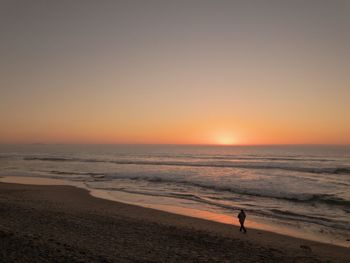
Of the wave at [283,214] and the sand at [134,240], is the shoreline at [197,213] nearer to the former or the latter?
the sand at [134,240]

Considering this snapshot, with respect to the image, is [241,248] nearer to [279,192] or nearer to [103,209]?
[103,209]

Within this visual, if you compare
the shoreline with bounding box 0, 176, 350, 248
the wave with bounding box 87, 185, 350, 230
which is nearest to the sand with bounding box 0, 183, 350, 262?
the shoreline with bounding box 0, 176, 350, 248

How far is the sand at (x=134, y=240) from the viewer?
33.8 ft

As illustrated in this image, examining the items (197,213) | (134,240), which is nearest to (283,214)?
(197,213)

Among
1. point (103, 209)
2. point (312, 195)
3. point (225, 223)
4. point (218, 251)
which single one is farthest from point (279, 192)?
point (218, 251)

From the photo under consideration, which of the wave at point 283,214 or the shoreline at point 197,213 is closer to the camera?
the shoreline at point 197,213

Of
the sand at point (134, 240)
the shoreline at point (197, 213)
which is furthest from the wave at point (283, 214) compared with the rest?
the sand at point (134, 240)

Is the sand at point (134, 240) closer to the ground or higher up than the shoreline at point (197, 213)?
higher up

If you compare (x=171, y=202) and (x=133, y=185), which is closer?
(x=171, y=202)

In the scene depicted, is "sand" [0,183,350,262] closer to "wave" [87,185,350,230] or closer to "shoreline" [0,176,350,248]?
"shoreline" [0,176,350,248]

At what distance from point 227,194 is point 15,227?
1762cm

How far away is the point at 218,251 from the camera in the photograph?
11680 mm

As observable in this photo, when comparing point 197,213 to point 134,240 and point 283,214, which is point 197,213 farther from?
point 134,240

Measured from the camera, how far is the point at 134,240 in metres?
12.4
